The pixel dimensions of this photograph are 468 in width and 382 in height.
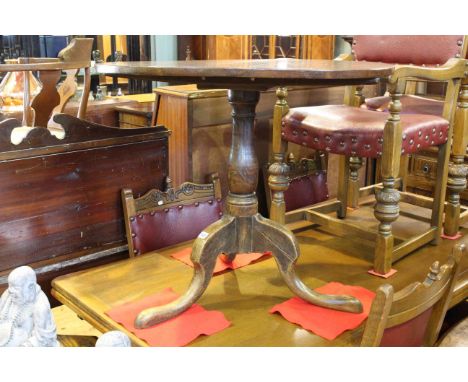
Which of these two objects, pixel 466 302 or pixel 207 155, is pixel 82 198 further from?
pixel 466 302

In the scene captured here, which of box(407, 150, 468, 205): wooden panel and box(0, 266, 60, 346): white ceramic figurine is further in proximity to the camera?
box(407, 150, 468, 205): wooden panel

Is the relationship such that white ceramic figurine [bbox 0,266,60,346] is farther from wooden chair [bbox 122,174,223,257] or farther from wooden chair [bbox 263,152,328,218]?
wooden chair [bbox 263,152,328,218]

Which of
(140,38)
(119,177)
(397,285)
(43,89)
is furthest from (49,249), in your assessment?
(140,38)

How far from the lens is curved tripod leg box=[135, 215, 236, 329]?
141cm

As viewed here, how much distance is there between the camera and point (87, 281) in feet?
5.35

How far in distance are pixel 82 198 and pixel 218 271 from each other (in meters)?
0.49

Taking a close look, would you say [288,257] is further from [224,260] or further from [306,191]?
[306,191]

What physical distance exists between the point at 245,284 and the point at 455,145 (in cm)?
89

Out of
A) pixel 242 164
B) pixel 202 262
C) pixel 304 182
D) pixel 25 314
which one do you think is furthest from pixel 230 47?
pixel 25 314

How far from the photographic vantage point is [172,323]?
1.39 m

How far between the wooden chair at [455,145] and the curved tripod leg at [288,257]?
75 centimetres

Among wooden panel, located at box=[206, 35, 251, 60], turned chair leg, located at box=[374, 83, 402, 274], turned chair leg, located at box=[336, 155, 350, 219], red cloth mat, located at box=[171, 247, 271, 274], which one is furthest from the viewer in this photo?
wooden panel, located at box=[206, 35, 251, 60]

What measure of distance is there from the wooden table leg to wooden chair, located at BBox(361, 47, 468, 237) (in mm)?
754

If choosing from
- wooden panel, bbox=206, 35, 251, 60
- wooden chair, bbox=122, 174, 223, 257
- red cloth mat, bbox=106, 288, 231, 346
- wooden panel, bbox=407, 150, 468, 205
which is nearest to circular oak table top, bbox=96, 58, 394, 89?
red cloth mat, bbox=106, 288, 231, 346
